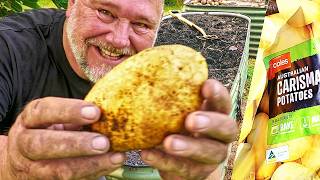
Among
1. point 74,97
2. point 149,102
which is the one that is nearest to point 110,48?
point 74,97

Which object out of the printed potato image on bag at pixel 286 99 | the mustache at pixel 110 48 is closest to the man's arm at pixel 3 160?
the mustache at pixel 110 48

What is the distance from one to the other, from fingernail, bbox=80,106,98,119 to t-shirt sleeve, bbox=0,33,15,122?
0.87 meters

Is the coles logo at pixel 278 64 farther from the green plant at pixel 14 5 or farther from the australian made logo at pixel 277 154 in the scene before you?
Answer: the green plant at pixel 14 5

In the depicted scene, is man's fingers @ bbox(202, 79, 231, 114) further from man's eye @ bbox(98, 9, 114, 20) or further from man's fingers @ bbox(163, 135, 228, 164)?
man's eye @ bbox(98, 9, 114, 20)

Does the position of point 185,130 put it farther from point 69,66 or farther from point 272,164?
point 69,66

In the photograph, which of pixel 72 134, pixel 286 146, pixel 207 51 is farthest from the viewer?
pixel 207 51

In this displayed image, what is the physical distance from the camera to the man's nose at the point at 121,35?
2.07m

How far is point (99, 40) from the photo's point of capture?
2127 mm

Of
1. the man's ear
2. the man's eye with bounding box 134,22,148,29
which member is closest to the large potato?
the man's eye with bounding box 134,22,148,29

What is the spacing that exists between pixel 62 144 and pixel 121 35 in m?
0.98

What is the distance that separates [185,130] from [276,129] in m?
0.68

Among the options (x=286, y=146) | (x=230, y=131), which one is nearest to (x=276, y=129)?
(x=286, y=146)

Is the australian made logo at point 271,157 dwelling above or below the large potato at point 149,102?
below

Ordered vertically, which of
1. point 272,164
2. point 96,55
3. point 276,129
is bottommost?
point 272,164
